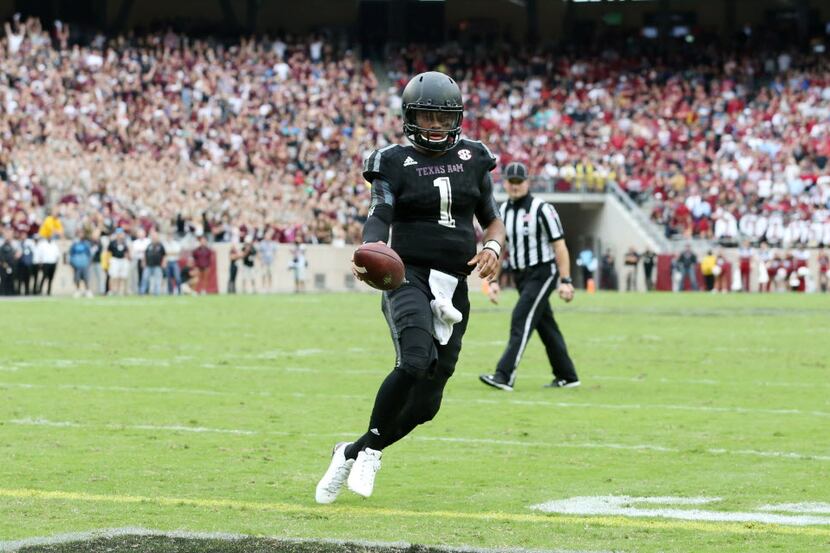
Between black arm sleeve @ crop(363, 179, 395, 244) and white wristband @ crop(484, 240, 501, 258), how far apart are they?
18.4 inches

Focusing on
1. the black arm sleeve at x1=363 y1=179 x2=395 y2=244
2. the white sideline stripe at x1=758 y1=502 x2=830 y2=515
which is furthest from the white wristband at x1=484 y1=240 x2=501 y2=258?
the white sideline stripe at x1=758 y1=502 x2=830 y2=515

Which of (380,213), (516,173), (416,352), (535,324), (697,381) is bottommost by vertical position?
(697,381)

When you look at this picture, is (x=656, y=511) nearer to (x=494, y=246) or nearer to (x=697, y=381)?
(x=494, y=246)

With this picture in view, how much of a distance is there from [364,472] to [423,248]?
3.39 ft

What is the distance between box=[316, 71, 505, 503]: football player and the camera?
6.71 meters

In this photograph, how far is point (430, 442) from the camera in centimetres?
884

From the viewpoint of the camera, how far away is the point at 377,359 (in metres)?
15.4

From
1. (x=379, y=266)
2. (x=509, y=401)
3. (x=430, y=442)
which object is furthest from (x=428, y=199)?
(x=509, y=401)

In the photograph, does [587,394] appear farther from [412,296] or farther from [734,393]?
[412,296]

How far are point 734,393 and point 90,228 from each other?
80.0 ft

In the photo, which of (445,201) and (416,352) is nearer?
(416,352)

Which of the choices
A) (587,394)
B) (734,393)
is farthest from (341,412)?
(734,393)

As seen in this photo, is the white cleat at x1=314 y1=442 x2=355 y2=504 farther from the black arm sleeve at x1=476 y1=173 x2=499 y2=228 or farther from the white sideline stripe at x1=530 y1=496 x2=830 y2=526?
the black arm sleeve at x1=476 y1=173 x2=499 y2=228

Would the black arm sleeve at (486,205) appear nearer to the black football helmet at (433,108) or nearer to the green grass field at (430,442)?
the black football helmet at (433,108)
